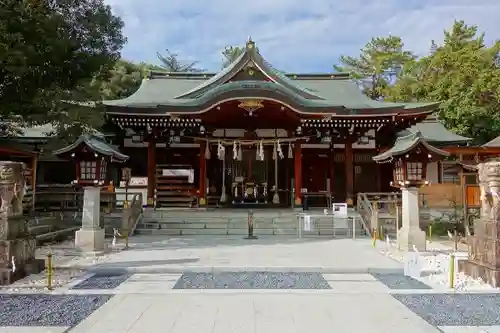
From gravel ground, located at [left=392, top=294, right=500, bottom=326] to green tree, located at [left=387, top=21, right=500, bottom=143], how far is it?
20.3 m

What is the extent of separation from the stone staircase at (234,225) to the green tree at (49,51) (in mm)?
4531

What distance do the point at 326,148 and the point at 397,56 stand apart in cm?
2618

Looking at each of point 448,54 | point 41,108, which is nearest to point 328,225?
point 41,108

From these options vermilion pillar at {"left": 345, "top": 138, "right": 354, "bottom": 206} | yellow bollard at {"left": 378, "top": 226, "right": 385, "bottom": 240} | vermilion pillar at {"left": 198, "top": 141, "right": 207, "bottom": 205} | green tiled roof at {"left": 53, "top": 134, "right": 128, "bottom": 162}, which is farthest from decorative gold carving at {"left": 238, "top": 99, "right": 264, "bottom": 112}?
yellow bollard at {"left": 378, "top": 226, "right": 385, "bottom": 240}

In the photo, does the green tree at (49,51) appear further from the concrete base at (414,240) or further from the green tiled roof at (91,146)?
the concrete base at (414,240)

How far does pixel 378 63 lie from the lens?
4091 centimetres

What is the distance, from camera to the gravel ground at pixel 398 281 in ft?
23.8

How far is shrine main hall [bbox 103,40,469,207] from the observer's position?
16047 millimetres

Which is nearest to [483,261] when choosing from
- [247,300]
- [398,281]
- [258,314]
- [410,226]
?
[398,281]

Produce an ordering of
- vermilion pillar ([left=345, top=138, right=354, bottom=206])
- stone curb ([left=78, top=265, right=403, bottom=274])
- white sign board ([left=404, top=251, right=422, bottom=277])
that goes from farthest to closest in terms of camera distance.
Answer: vermilion pillar ([left=345, top=138, right=354, bottom=206]), stone curb ([left=78, top=265, right=403, bottom=274]), white sign board ([left=404, top=251, right=422, bottom=277])

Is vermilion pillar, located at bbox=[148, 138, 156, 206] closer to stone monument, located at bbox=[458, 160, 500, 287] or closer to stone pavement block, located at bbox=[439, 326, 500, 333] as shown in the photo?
stone monument, located at bbox=[458, 160, 500, 287]

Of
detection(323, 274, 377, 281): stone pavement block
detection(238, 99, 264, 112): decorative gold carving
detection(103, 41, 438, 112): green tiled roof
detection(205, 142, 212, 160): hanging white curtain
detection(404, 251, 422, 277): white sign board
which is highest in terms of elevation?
detection(103, 41, 438, 112): green tiled roof

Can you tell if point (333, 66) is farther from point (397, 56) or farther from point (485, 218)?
point (485, 218)

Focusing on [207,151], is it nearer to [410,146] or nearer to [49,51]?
[49,51]
